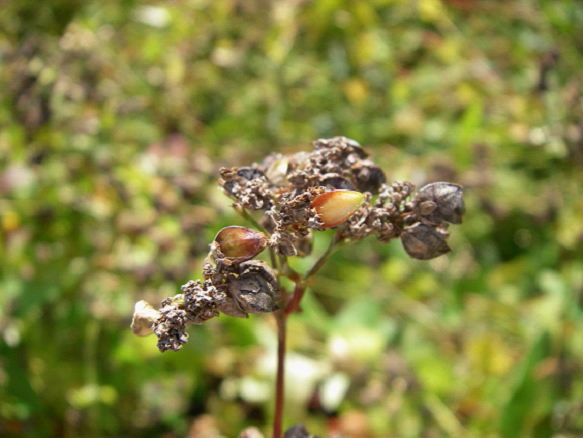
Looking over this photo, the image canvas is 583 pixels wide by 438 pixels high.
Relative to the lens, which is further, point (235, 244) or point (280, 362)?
point (280, 362)

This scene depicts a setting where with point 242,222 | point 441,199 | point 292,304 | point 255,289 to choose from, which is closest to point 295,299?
point 292,304

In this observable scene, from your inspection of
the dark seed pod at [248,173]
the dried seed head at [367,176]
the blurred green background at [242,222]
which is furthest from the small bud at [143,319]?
the blurred green background at [242,222]

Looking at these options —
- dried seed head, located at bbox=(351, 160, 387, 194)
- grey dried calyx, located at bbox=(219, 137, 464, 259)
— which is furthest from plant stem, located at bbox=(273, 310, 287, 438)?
dried seed head, located at bbox=(351, 160, 387, 194)

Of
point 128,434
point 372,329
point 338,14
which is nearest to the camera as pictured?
point 128,434

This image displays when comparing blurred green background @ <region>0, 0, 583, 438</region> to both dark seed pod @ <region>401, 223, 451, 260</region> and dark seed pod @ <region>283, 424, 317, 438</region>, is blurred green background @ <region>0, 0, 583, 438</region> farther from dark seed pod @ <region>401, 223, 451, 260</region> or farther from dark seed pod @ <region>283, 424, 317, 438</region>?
dark seed pod @ <region>401, 223, 451, 260</region>

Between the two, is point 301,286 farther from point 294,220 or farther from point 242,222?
point 242,222

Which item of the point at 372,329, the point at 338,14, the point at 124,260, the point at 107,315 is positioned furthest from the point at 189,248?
the point at 338,14

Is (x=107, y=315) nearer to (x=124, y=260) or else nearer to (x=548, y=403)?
(x=124, y=260)
